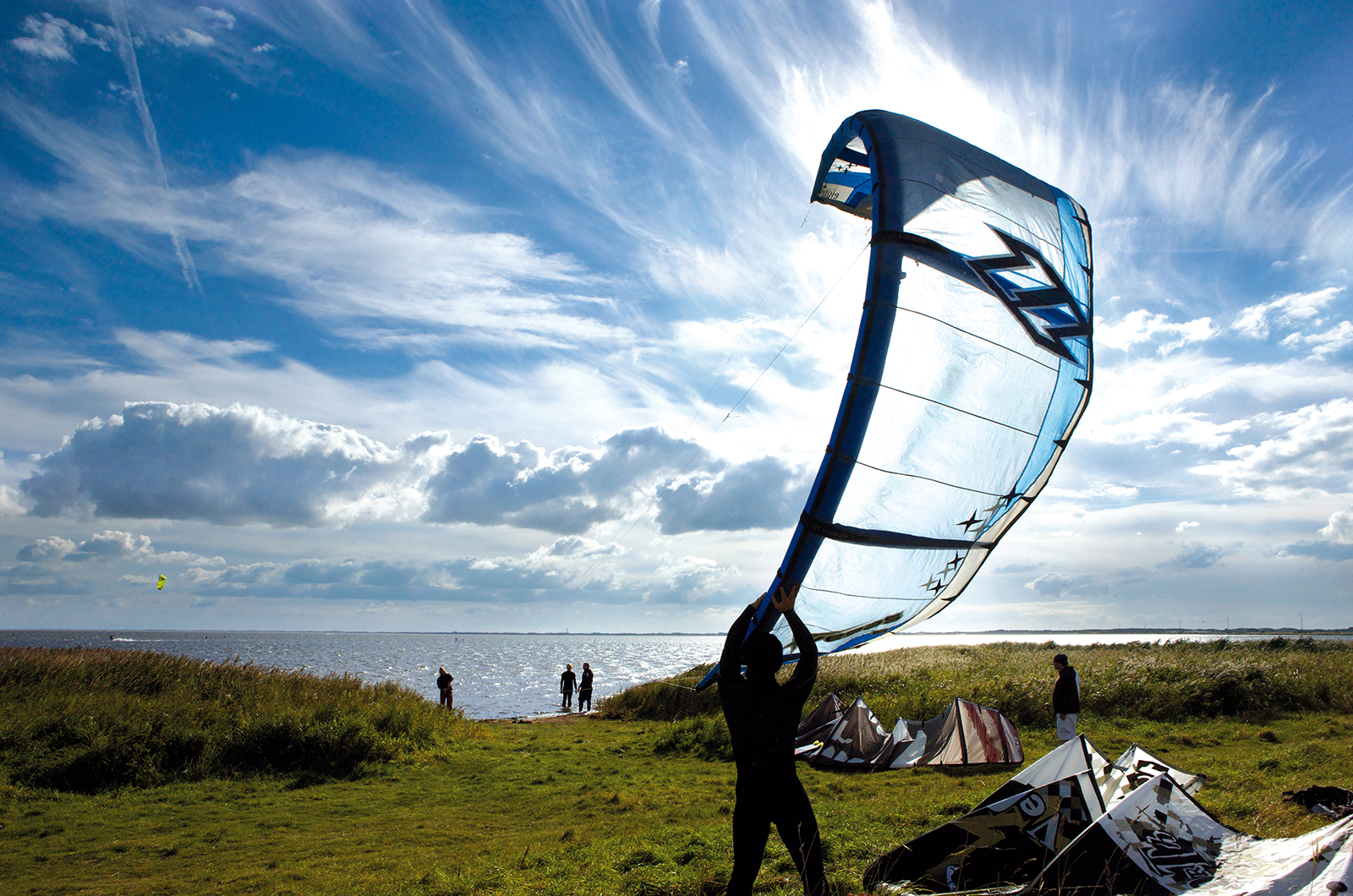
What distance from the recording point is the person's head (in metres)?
3.74

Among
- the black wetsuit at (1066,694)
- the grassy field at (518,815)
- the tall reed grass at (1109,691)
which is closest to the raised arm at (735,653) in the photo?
the grassy field at (518,815)

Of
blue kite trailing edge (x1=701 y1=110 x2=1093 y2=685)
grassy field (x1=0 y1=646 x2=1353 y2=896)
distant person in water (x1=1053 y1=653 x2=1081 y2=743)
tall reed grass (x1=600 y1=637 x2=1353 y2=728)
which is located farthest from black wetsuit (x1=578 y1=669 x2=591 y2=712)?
blue kite trailing edge (x1=701 y1=110 x2=1093 y2=685)

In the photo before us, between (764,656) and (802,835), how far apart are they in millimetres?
929

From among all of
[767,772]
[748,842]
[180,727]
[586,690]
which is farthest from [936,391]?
[586,690]

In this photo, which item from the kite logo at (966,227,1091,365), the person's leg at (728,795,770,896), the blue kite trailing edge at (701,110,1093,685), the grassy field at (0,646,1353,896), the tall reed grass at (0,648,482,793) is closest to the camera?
the person's leg at (728,795,770,896)

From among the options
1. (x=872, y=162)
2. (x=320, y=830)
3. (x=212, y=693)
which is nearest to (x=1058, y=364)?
(x=872, y=162)

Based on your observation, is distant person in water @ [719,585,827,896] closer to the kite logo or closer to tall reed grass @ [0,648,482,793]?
the kite logo

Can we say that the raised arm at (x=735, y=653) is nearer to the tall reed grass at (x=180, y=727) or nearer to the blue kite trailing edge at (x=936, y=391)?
the blue kite trailing edge at (x=936, y=391)

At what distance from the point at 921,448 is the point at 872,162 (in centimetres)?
206

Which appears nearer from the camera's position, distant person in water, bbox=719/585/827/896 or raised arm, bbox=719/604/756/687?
distant person in water, bbox=719/585/827/896

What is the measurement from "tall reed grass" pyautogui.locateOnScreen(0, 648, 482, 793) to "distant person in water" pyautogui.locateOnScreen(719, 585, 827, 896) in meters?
9.60

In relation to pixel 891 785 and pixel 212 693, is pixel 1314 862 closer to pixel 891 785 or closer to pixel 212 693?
pixel 891 785

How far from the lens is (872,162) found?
4934 millimetres

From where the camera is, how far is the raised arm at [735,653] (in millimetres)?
3848
